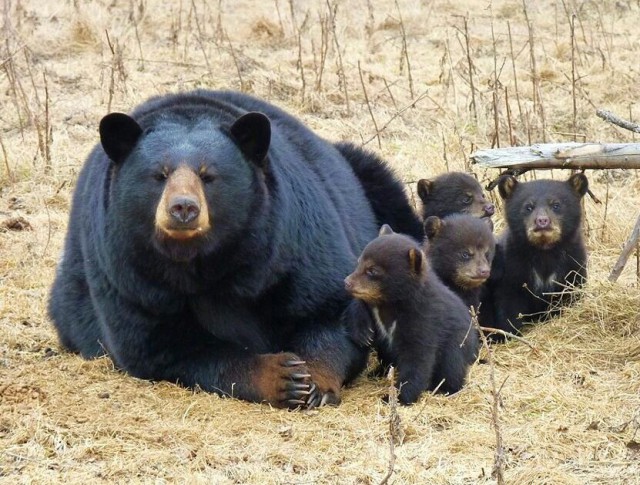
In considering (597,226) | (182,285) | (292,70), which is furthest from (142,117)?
(292,70)

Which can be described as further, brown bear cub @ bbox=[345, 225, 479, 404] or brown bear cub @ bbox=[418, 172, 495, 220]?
brown bear cub @ bbox=[418, 172, 495, 220]

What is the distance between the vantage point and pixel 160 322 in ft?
21.6

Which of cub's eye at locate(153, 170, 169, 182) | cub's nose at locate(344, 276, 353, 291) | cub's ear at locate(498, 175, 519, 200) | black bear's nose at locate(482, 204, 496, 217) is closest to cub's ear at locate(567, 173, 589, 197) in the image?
cub's ear at locate(498, 175, 519, 200)

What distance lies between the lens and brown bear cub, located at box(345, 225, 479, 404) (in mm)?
6418

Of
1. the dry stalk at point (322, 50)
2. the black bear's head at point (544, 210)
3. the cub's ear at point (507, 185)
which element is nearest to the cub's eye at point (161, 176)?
the black bear's head at point (544, 210)

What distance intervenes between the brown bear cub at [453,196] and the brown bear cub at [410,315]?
2438 millimetres

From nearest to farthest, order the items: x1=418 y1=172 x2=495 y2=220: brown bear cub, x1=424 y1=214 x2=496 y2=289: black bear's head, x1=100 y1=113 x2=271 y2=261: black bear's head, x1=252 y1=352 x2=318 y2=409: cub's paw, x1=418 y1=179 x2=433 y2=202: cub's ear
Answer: x1=100 y1=113 x2=271 y2=261: black bear's head < x1=252 y1=352 x2=318 y2=409: cub's paw < x1=424 y1=214 x2=496 y2=289: black bear's head < x1=418 y1=172 x2=495 y2=220: brown bear cub < x1=418 y1=179 x2=433 y2=202: cub's ear

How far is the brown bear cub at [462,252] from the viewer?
754 cm

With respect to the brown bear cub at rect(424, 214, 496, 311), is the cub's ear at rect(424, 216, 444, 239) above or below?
above

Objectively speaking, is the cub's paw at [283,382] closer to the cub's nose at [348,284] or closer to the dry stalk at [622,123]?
the cub's nose at [348,284]

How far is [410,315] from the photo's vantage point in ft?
21.2

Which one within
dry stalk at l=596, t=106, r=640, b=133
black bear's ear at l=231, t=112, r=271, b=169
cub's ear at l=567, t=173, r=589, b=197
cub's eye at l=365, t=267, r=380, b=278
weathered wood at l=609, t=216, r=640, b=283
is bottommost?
weathered wood at l=609, t=216, r=640, b=283

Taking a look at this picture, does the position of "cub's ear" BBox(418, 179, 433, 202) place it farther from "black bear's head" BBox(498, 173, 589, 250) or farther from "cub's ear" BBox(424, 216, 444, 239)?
"cub's ear" BBox(424, 216, 444, 239)

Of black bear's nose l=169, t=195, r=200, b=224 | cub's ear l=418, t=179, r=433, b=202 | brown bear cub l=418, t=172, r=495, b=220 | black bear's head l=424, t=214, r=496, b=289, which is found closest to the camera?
black bear's nose l=169, t=195, r=200, b=224
